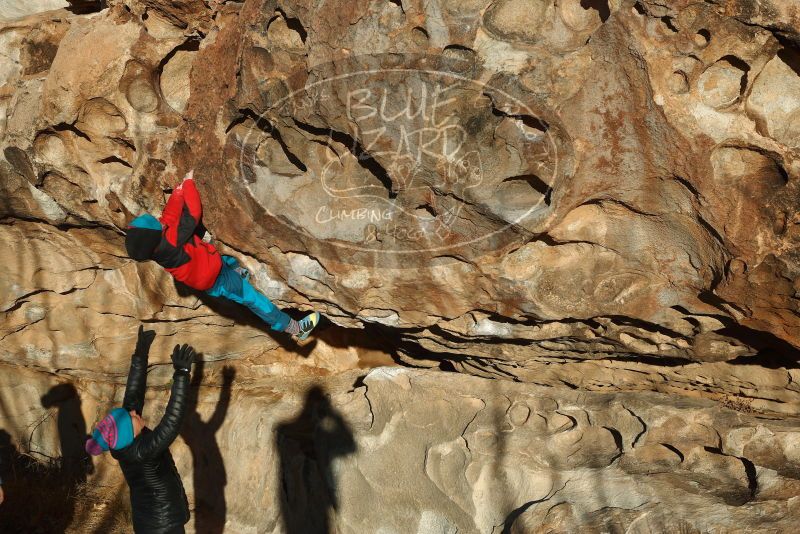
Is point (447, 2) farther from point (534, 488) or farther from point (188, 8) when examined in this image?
point (534, 488)

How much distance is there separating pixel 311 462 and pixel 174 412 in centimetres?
97

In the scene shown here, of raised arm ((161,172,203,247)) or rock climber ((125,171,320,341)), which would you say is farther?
raised arm ((161,172,203,247))

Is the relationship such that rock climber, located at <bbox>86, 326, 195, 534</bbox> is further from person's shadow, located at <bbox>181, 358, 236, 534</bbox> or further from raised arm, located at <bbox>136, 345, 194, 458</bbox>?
person's shadow, located at <bbox>181, 358, 236, 534</bbox>

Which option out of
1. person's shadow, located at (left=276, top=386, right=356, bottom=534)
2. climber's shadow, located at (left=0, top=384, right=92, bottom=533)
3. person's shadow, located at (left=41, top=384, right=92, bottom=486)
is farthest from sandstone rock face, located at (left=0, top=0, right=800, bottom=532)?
climber's shadow, located at (left=0, top=384, right=92, bottom=533)

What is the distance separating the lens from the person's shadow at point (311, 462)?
4.01m

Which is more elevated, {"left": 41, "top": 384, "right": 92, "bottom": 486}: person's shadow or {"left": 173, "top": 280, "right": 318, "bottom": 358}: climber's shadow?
{"left": 173, "top": 280, "right": 318, "bottom": 358}: climber's shadow

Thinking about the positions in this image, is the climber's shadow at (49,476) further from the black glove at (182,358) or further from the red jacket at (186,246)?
the red jacket at (186,246)

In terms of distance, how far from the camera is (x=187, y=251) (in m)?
3.40

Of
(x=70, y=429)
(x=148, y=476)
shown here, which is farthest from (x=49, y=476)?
(x=148, y=476)

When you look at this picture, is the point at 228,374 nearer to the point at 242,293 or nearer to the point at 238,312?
the point at 238,312

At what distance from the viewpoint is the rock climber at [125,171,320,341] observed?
3.26 metres

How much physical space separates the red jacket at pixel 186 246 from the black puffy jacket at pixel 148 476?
0.58m

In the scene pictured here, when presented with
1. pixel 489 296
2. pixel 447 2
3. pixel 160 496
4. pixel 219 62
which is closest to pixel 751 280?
pixel 489 296

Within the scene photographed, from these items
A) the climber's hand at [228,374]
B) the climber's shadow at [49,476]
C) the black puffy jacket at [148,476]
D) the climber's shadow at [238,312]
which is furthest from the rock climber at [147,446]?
the climber's shadow at [49,476]
